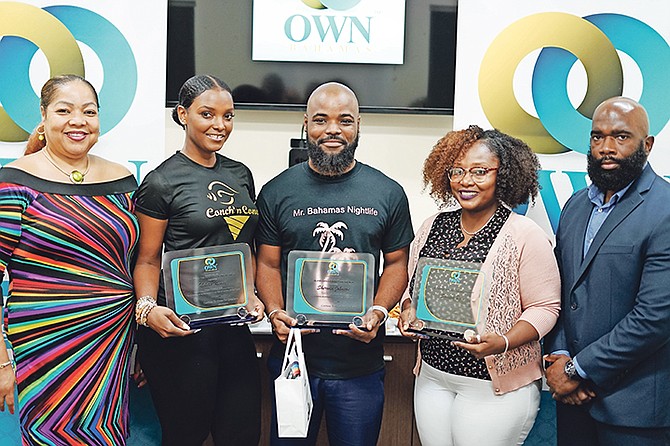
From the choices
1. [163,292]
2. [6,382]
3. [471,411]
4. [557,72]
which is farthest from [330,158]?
[557,72]

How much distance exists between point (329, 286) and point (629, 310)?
96cm

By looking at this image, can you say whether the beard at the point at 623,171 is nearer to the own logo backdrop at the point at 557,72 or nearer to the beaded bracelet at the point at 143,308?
the own logo backdrop at the point at 557,72

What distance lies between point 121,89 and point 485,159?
179 cm

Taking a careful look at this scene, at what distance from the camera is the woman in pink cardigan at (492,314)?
2279mm

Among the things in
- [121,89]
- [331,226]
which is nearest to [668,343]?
[331,226]

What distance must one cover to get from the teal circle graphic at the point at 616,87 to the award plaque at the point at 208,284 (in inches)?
66.3

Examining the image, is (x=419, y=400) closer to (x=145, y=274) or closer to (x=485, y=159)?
(x=485, y=159)

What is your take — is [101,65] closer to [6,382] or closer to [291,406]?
[6,382]

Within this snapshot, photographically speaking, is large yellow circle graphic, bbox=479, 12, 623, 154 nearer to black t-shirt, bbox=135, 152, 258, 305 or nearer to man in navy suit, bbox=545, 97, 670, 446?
man in navy suit, bbox=545, 97, 670, 446

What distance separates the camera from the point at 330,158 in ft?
8.13

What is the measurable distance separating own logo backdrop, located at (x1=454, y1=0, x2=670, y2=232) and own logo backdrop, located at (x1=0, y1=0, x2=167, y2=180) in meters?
1.41

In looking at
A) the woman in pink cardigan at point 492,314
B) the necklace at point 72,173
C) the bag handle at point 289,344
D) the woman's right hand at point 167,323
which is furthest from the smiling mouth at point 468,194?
the necklace at point 72,173

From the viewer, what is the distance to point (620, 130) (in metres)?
2.35

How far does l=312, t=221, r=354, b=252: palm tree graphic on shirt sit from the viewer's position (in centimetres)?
244
